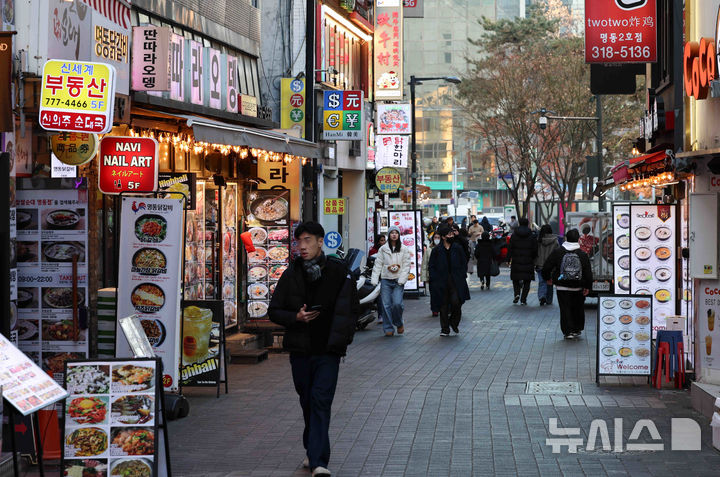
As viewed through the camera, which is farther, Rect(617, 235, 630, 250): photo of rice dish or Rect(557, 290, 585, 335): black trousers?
Rect(557, 290, 585, 335): black trousers

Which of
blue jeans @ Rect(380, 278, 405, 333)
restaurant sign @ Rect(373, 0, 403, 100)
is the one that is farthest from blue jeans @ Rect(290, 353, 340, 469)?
restaurant sign @ Rect(373, 0, 403, 100)

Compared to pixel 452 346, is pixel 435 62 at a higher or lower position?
higher

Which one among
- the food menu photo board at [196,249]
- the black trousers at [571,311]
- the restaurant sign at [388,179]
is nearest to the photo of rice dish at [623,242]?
the black trousers at [571,311]

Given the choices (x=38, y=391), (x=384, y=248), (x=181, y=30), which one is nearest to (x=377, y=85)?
(x=384, y=248)

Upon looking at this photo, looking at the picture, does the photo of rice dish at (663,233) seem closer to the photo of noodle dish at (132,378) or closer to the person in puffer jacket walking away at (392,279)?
the person in puffer jacket walking away at (392,279)

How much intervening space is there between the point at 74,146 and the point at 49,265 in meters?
1.38

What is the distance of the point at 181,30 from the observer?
17.8 metres

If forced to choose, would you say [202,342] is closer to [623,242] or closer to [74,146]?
[74,146]

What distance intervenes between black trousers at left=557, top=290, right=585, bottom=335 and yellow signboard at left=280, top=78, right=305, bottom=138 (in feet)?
27.7

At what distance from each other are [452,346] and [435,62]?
8007 centimetres

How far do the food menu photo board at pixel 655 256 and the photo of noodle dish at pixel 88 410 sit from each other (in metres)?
10.4

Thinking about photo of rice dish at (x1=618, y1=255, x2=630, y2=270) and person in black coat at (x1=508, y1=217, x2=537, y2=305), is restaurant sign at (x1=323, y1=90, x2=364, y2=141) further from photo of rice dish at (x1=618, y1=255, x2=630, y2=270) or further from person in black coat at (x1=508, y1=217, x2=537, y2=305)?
photo of rice dish at (x1=618, y1=255, x2=630, y2=270)

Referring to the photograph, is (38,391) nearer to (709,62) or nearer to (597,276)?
(709,62)

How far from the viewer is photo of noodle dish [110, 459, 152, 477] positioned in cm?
806
